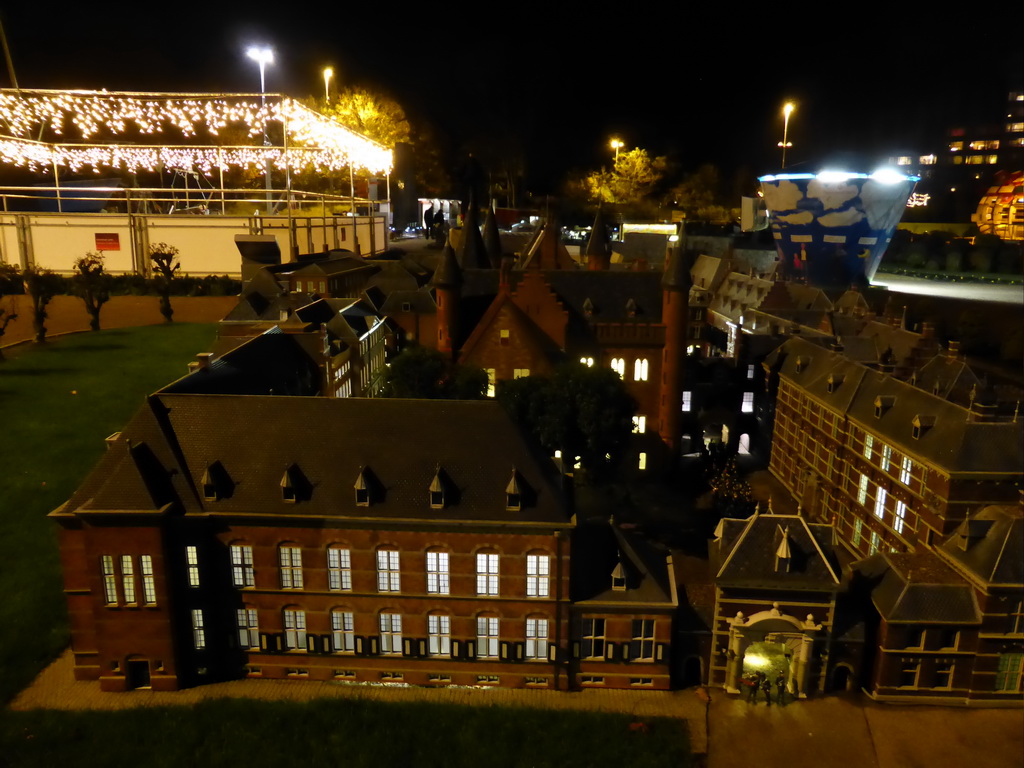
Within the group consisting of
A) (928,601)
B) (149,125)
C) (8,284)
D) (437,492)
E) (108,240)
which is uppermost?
(149,125)

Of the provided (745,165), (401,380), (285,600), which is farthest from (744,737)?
(745,165)

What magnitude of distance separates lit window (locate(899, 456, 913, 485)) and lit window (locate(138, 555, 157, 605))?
37.3 metres

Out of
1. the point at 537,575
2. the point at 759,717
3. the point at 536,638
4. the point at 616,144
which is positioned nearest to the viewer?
the point at 759,717

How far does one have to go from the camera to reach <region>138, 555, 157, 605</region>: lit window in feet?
98.6

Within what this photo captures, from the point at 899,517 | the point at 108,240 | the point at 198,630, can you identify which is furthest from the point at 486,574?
the point at 108,240

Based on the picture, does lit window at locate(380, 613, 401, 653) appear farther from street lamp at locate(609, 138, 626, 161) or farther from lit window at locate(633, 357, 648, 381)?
street lamp at locate(609, 138, 626, 161)

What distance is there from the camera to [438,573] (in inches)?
1221

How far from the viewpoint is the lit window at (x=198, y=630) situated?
3120 centimetres

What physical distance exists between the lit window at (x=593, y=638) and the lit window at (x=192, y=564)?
16.4m

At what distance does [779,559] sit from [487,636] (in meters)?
12.7

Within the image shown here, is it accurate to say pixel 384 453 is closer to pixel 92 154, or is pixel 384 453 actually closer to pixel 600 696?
pixel 600 696

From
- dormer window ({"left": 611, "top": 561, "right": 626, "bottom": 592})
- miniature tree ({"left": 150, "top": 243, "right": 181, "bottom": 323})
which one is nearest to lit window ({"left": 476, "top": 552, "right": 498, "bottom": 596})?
dormer window ({"left": 611, "top": 561, "right": 626, "bottom": 592})

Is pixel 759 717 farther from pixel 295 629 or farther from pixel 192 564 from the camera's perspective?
pixel 192 564

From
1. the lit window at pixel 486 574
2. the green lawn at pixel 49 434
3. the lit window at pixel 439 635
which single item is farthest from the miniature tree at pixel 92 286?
the lit window at pixel 486 574
